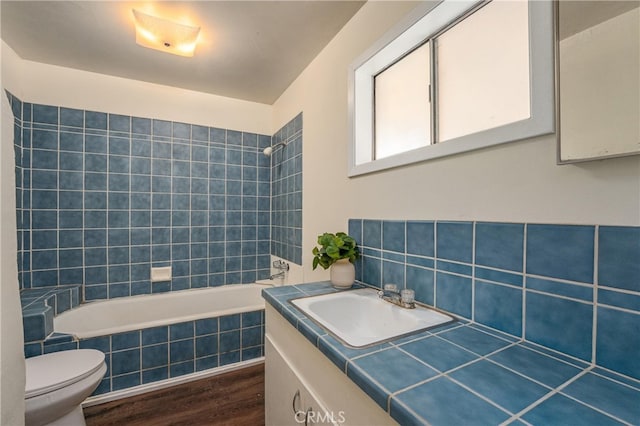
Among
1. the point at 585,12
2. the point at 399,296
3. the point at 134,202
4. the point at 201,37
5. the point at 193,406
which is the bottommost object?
the point at 193,406

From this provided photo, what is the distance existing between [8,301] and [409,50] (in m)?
1.69

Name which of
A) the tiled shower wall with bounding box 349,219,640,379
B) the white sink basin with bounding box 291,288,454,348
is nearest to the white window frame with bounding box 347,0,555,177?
the tiled shower wall with bounding box 349,219,640,379

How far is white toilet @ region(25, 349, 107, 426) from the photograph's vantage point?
1.26 meters

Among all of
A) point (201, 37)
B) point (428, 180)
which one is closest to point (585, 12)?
point (428, 180)

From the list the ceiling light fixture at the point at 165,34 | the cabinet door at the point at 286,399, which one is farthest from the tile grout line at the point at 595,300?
the ceiling light fixture at the point at 165,34

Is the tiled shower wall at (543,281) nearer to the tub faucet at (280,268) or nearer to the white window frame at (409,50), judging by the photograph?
the white window frame at (409,50)

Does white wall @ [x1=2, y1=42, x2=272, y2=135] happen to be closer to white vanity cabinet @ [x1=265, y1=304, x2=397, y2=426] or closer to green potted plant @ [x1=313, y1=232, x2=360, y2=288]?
green potted plant @ [x1=313, y1=232, x2=360, y2=288]

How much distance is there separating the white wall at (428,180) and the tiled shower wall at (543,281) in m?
0.05

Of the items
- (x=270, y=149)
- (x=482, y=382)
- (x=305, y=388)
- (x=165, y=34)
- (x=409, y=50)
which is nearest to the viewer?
(x=482, y=382)

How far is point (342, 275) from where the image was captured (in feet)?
→ 4.69

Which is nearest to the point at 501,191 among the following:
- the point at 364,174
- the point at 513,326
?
the point at 513,326

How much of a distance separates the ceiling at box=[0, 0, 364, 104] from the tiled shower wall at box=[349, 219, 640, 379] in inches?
57.6

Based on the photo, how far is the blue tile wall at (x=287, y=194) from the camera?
2.41 meters

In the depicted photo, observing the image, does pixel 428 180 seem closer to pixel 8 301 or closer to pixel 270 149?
pixel 8 301
